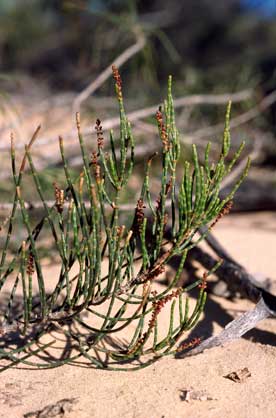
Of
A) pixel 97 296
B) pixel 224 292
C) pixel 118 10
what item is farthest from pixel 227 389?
pixel 118 10

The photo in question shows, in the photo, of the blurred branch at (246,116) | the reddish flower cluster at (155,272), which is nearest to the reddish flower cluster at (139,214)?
the reddish flower cluster at (155,272)

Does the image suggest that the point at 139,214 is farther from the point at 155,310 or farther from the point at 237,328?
the point at 237,328

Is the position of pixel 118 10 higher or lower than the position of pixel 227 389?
higher

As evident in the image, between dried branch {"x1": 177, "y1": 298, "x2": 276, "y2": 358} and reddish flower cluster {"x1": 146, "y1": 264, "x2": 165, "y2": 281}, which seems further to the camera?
dried branch {"x1": 177, "y1": 298, "x2": 276, "y2": 358}

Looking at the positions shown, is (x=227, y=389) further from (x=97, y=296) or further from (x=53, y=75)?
(x=53, y=75)

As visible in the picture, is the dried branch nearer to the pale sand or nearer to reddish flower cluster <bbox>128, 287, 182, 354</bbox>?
the pale sand

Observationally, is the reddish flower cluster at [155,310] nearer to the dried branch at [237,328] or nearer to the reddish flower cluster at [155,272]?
the reddish flower cluster at [155,272]

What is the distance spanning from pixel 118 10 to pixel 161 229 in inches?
148

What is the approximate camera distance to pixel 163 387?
1.63 metres

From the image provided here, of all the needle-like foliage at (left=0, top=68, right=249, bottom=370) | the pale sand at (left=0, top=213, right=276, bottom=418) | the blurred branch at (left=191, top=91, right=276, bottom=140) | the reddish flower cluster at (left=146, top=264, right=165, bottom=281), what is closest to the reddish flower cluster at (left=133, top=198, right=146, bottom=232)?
the needle-like foliage at (left=0, top=68, right=249, bottom=370)

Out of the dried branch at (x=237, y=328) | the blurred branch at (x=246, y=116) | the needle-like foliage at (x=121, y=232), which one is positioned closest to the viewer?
the needle-like foliage at (x=121, y=232)

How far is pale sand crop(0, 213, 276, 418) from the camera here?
1.53 metres

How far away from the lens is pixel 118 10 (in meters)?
4.88

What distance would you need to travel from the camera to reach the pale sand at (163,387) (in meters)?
1.53
